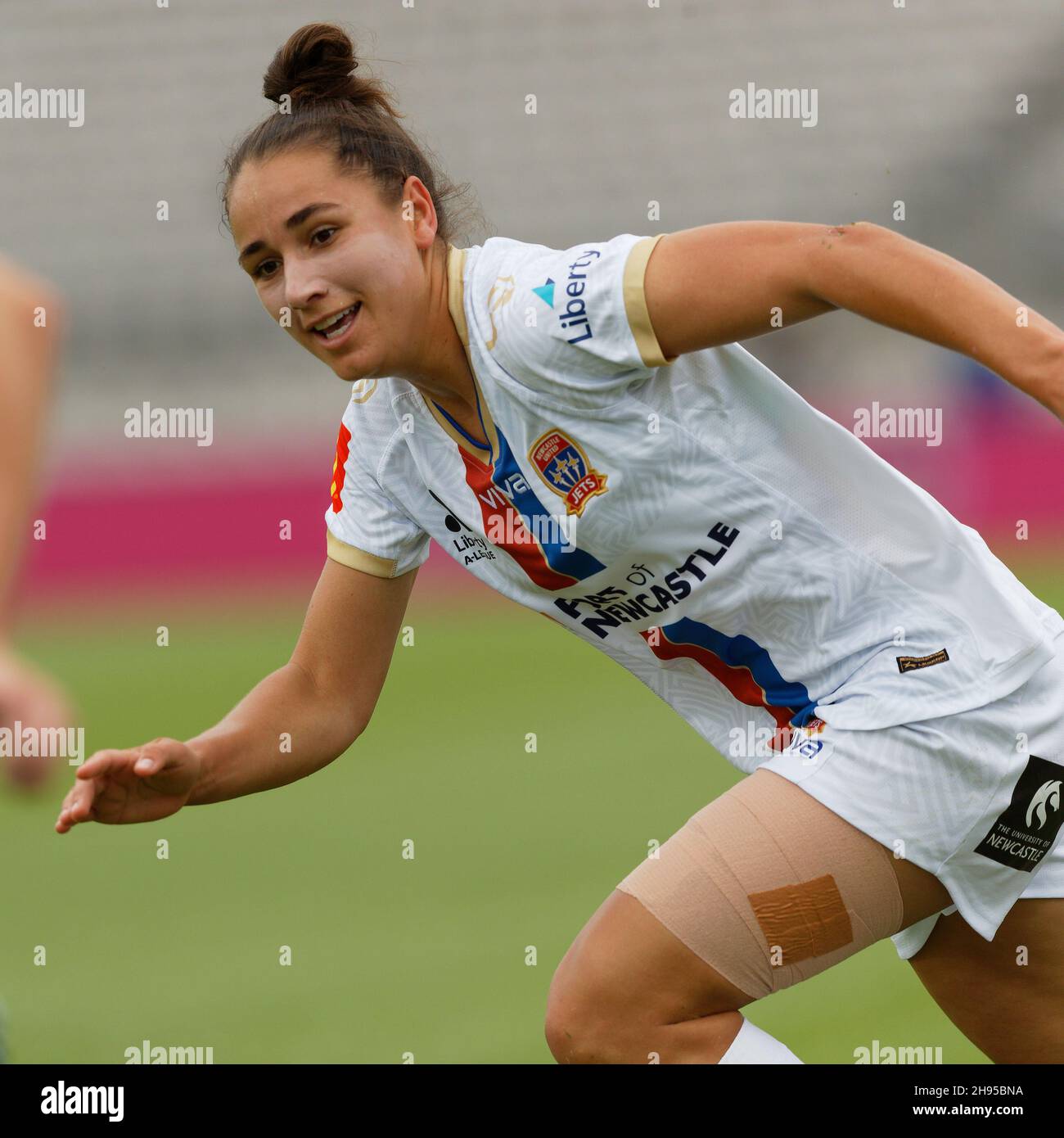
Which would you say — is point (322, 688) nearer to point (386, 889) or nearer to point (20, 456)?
point (20, 456)

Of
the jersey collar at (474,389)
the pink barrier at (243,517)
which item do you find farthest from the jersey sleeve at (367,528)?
the pink barrier at (243,517)

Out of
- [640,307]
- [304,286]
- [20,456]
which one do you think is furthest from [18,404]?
[304,286]

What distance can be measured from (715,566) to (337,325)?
675 millimetres

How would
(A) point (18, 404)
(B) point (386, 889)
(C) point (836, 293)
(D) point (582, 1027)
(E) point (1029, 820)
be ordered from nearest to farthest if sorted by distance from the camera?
1. (A) point (18, 404)
2. (C) point (836, 293)
3. (D) point (582, 1027)
4. (E) point (1029, 820)
5. (B) point (386, 889)

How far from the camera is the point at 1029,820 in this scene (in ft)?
7.91

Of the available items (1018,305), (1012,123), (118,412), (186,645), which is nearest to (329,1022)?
(1018,305)

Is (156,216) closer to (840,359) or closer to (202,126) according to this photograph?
(202,126)

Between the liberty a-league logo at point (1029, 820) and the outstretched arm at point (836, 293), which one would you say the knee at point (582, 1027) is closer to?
the liberty a-league logo at point (1029, 820)

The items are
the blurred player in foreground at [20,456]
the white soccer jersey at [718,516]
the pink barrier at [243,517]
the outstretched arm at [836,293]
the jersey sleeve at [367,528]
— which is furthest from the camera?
the pink barrier at [243,517]

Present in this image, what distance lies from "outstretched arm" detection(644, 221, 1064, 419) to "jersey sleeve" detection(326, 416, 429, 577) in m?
0.69

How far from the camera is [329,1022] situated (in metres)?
4.48

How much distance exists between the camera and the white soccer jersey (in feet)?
7.80

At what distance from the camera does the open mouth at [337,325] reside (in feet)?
8.18

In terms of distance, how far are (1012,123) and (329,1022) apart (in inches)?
499
